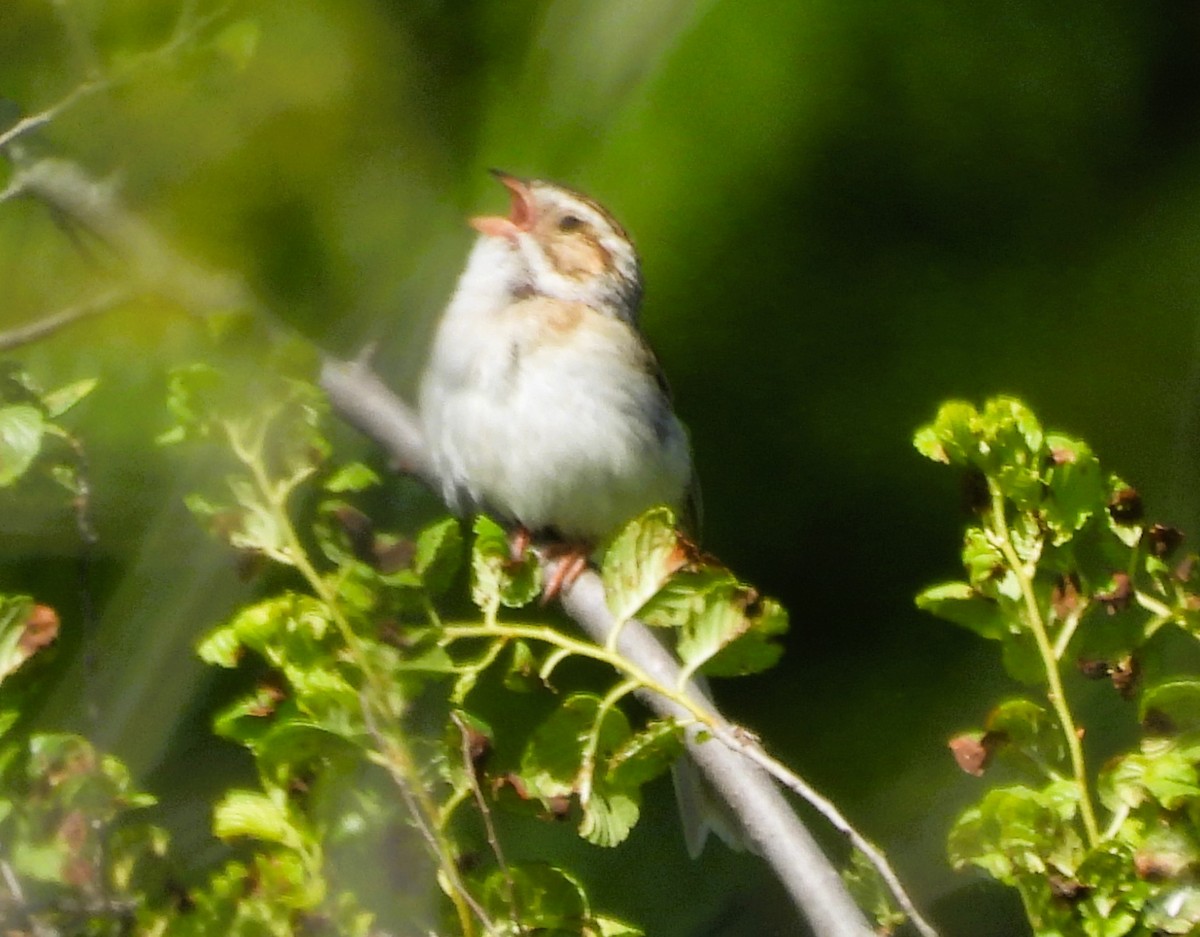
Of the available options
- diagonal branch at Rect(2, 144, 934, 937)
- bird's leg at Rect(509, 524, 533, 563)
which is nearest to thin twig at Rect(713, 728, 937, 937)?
diagonal branch at Rect(2, 144, 934, 937)

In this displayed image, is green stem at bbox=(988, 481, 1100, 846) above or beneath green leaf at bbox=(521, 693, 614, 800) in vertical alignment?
above

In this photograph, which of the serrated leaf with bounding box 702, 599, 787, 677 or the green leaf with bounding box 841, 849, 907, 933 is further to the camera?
the green leaf with bounding box 841, 849, 907, 933

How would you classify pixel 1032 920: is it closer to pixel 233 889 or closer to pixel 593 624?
pixel 233 889

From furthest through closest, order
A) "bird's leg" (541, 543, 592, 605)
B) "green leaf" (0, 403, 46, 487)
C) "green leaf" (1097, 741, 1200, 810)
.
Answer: "bird's leg" (541, 543, 592, 605) → "green leaf" (0, 403, 46, 487) → "green leaf" (1097, 741, 1200, 810)

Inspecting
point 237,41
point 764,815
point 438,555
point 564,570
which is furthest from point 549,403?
point 438,555

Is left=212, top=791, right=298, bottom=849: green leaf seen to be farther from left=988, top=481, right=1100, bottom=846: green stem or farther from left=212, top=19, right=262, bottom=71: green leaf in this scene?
left=212, top=19, right=262, bottom=71: green leaf

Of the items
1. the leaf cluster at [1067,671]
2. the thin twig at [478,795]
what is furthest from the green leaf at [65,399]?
the leaf cluster at [1067,671]

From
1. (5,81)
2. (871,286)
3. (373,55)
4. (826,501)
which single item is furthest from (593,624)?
(5,81)
